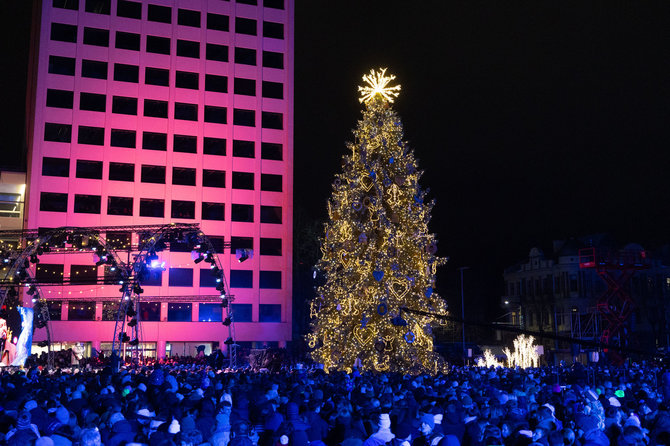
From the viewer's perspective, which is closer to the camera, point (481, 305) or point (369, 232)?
point (369, 232)

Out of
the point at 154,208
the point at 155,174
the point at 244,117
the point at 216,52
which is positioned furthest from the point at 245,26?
the point at 154,208

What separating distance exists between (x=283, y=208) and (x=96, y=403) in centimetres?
5053

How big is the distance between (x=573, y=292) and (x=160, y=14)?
→ 45.8 meters

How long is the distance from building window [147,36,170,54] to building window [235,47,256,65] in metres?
5.70

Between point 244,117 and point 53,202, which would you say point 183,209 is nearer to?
point 244,117

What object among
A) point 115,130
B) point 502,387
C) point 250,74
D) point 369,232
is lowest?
point 502,387

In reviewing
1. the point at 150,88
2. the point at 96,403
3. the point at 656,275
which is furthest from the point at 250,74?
the point at 96,403

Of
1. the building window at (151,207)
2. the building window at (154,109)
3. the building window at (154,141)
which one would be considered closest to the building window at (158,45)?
the building window at (154,109)

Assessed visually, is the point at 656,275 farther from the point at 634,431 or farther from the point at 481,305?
the point at 634,431

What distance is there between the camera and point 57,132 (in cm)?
6206

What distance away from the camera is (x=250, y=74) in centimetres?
6681

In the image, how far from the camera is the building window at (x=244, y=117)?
217 feet

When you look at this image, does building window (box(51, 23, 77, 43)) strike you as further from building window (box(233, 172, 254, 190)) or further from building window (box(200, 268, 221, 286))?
building window (box(200, 268, 221, 286))

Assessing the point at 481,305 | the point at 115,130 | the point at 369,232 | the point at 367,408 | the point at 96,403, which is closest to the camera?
the point at 367,408
